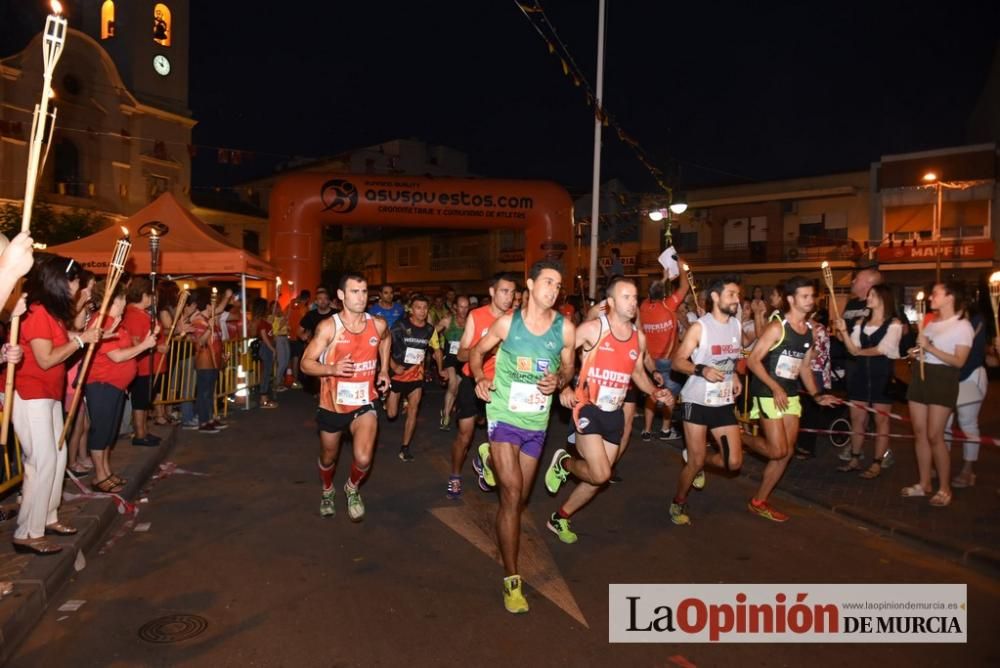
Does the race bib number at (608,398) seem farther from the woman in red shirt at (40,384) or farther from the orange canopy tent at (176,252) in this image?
the orange canopy tent at (176,252)

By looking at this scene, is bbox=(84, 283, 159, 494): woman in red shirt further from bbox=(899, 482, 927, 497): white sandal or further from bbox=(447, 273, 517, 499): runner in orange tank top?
bbox=(899, 482, 927, 497): white sandal

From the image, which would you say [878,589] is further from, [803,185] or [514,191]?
[803,185]

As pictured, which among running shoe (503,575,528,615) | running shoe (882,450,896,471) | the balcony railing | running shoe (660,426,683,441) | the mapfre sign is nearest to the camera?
running shoe (503,575,528,615)

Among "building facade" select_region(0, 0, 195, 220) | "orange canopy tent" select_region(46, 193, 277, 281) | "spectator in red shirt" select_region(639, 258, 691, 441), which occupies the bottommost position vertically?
"spectator in red shirt" select_region(639, 258, 691, 441)

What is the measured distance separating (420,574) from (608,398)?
1870 millimetres

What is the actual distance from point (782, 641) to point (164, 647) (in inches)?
138

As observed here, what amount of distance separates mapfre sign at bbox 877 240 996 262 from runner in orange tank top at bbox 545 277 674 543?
30887 millimetres

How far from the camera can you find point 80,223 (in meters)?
28.5

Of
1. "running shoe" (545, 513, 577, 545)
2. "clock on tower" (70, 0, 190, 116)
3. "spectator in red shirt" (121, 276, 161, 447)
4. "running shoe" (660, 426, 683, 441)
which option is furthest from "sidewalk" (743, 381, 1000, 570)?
"clock on tower" (70, 0, 190, 116)

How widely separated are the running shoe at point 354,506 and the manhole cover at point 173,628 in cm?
190

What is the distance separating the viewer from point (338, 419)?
598 centimetres

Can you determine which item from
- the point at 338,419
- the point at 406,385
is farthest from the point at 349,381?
the point at 406,385

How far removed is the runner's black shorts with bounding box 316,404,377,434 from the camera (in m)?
5.98

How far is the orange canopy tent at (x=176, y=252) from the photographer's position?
497 inches
